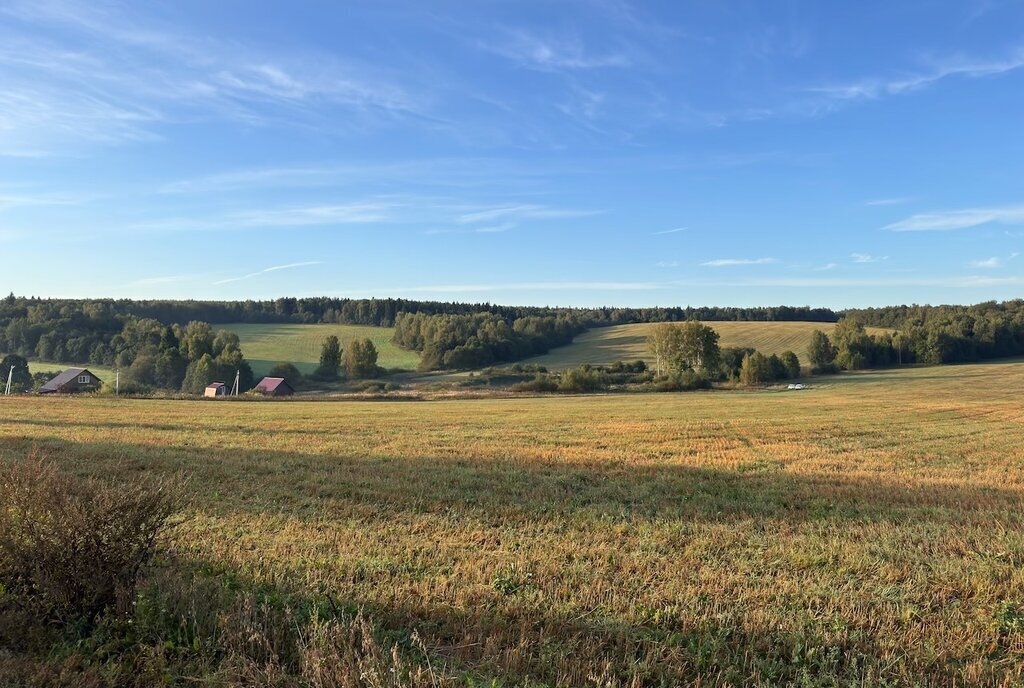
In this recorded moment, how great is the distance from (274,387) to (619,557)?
75.0 metres

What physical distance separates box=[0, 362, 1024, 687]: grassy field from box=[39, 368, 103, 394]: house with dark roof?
2529 inches

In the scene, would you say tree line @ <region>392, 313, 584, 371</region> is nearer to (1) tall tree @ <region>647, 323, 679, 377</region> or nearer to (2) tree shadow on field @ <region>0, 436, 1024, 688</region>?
(1) tall tree @ <region>647, 323, 679, 377</region>

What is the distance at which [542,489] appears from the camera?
40.8 feet

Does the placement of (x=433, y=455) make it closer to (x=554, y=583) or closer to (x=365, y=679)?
(x=554, y=583)

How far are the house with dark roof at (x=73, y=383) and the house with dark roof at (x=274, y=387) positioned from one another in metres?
19.1

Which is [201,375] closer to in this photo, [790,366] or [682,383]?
[682,383]

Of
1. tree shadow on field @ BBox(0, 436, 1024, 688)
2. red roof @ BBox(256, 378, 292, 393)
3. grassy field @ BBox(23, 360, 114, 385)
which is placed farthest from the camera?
grassy field @ BBox(23, 360, 114, 385)

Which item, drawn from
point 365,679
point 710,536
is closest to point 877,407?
point 710,536

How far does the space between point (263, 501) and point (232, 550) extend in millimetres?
3554

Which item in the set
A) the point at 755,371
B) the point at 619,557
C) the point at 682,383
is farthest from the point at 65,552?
the point at 755,371

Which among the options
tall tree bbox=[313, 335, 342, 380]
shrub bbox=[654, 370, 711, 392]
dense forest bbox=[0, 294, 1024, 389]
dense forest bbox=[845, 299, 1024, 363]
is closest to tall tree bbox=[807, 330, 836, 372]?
dense forest bbox=[0, 294, 1024, 389]

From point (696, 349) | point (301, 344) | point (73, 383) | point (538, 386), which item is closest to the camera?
point (73, 383)

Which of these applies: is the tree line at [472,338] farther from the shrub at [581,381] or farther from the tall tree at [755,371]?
the tall tree at [755,371]

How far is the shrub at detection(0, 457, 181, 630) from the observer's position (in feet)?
16.5
